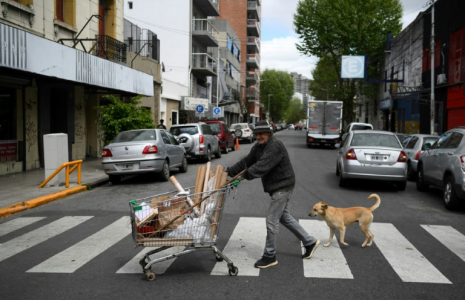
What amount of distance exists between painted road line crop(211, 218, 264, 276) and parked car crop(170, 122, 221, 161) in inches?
A: 418

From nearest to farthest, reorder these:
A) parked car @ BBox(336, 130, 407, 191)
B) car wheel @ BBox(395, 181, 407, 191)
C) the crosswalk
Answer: the crosswalk
parked car @ BBox(336, 130, 407, 191)
car wheel @ BBox(395, 181, 407, 191)

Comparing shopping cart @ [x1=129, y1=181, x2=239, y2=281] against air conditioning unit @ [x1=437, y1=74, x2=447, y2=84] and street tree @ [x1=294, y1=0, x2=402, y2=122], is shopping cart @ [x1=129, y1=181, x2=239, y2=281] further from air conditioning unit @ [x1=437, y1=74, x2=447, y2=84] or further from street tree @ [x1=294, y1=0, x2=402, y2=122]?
street tree @ [x1=294, y1=0, x2=402, y2=122]

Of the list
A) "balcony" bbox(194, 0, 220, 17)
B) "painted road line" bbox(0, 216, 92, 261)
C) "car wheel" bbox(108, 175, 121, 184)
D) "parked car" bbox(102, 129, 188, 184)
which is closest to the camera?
"painted road line" bbox(0, 216, 92, 261)

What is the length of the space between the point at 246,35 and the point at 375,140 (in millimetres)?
66618

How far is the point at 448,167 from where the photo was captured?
9750 millimetres

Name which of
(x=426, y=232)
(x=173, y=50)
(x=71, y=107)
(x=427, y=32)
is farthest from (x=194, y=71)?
(x=426, y=232)

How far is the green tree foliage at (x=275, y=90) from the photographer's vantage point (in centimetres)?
10288

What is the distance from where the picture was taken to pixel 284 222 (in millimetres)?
5777

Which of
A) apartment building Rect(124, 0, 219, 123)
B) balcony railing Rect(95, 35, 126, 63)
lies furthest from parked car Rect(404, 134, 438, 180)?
apartment building Rect(124, 0, 219, 123)

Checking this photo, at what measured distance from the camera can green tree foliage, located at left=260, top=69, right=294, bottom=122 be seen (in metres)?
103

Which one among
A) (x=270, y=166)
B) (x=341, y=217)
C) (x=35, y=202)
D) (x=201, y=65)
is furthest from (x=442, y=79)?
(x=270, y=166)

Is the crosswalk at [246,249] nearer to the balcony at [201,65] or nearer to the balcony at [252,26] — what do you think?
the balcony at [201,65]

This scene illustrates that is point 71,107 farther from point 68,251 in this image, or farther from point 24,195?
point 68,251

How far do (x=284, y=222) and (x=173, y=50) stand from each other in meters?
34.9
